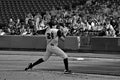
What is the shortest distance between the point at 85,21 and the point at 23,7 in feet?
34.0

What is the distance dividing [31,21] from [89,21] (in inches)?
184

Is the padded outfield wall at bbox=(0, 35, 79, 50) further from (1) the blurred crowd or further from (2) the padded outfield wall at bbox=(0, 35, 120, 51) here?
(1) the blurred crowd

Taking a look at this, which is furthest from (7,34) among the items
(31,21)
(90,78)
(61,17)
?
(90,78)

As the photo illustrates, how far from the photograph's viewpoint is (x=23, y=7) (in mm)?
35781

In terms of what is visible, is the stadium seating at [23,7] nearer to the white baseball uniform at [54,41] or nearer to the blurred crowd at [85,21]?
the blurred crowd at [85,21]

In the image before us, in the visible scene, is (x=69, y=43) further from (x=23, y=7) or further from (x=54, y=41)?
(x=54, y=41)

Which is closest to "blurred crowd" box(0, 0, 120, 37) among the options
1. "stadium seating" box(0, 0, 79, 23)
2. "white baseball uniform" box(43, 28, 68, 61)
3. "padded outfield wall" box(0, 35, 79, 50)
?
"padded outfield wall" box(0, 35, 79, 50)

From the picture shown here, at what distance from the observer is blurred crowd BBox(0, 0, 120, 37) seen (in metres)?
25.6

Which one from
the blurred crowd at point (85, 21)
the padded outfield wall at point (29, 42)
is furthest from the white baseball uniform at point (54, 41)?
the padded outfield wall at point (29, 42)

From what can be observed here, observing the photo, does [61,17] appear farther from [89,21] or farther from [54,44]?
[54,44]

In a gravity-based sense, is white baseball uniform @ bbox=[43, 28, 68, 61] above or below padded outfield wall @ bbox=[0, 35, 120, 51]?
above

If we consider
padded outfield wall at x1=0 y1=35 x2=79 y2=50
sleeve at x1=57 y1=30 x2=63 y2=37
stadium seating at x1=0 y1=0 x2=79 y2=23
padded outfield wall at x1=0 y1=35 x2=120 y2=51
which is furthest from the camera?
stadium seating at x1=0 y1=0 x2=79 y2=23

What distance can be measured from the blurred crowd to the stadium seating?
2566 millimetres

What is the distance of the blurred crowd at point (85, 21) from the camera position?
25.6m
